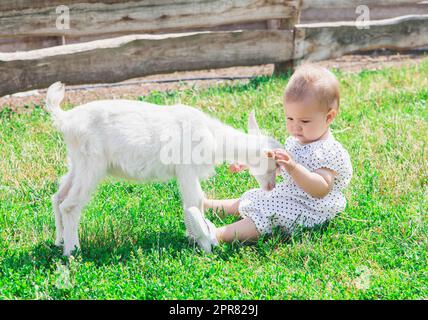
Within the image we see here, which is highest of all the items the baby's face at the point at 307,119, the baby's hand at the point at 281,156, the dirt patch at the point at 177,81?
the baby's face at the point at 307,119

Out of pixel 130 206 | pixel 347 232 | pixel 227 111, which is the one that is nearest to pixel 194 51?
pixel 227 111

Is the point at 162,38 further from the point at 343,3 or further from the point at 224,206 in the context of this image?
the point at 224,206

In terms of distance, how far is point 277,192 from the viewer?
462 cm

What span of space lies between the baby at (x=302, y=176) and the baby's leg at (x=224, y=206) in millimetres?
178

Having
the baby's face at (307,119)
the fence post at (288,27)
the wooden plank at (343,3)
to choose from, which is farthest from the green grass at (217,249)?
the wooden plank at (343,3)

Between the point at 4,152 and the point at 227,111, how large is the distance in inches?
95.0

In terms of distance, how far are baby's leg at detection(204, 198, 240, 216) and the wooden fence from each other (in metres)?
3.44

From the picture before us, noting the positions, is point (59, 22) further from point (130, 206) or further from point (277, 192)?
point (277, 192)

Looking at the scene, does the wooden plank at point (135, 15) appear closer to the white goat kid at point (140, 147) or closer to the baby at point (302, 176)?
the white goat kid at point (140, 147)

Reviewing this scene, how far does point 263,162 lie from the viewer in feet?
14.2

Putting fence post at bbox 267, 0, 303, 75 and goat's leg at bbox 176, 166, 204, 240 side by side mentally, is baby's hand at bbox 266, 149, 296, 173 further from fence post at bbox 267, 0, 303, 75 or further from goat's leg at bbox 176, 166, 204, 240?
fence post at bbox 267, 0, 303, 75

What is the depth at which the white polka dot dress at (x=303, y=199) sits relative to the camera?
14.8ft

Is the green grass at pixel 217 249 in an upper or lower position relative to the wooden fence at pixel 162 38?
lower

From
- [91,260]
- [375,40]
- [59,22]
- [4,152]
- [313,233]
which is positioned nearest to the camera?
[91,260]
